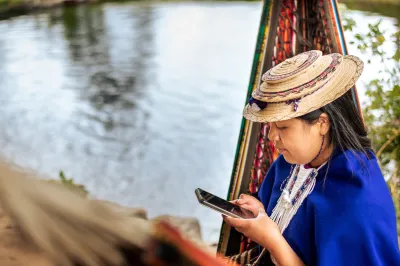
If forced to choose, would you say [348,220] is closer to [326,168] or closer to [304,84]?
[326,168]

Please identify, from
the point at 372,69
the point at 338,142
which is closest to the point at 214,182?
the point at 372,69

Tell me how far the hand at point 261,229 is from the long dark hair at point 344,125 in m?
0.26

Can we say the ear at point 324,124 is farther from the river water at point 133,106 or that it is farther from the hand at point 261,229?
the river water at point 133,106

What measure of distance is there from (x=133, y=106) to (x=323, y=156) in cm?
579

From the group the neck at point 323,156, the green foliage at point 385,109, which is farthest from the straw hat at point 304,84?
the green foliage at point 385,109

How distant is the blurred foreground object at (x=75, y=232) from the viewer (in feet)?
1.32

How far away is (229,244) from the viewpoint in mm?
1641

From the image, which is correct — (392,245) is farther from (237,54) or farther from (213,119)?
(237,54)

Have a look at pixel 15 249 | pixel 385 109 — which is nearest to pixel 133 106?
pixel 385 109

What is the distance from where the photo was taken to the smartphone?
120 centimetres

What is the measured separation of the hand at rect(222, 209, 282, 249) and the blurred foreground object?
0.76 meters

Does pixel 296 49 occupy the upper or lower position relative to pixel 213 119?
upper

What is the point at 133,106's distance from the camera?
6895 millimetres

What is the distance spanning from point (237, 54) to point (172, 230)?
9.19 metres
